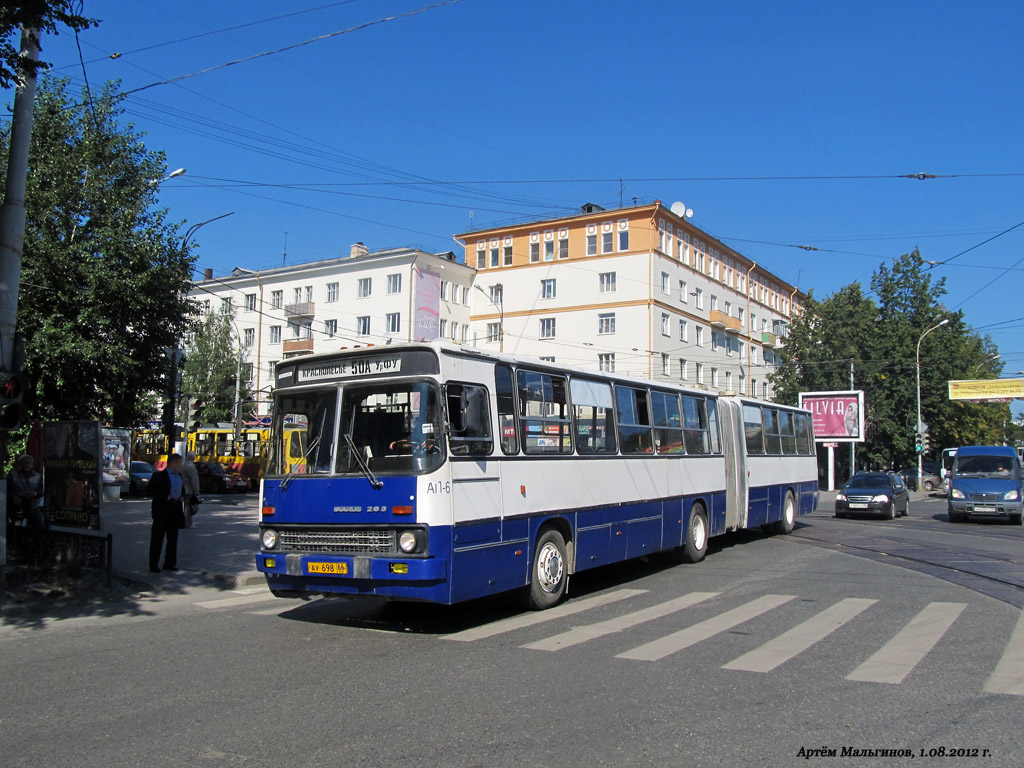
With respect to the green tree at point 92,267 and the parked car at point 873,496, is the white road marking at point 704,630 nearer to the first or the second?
the green tree at point 92,267

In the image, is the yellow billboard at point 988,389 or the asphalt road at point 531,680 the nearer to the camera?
the asphalt road at point 531,680

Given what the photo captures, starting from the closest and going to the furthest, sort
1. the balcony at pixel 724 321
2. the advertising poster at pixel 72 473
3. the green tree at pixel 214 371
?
the advertising poster at pixel 72 473
the green tree at pixel 214 371
the balcony at pixel 724 321

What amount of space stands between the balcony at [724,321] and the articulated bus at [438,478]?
50515mm

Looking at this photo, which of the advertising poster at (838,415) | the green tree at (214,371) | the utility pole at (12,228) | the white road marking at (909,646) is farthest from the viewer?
the green tree at (214,371)

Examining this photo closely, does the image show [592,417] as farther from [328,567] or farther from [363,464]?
[328,567]

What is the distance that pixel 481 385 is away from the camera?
351 inches

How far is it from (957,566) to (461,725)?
1150 centimetres

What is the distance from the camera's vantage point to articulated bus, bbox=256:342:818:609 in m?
8.05

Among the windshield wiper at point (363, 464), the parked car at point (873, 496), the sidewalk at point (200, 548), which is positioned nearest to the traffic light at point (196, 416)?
the sidewalk at point (200, 548)

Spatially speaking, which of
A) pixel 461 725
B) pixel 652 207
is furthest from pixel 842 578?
pixel 652 207

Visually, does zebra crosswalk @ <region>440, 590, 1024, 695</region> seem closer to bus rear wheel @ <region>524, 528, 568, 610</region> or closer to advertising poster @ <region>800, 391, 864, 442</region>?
bus rear wheel @ <region>524, 528, 568, 610</region>

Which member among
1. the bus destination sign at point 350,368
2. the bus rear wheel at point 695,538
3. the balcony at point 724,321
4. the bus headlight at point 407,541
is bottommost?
the bus rear wheel at point 695,538

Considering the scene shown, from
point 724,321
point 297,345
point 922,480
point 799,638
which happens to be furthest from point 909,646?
point 724,321

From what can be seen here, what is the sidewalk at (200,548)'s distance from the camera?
11922 mm
